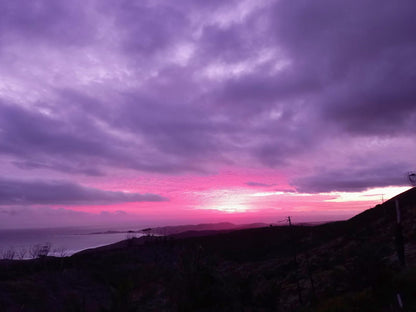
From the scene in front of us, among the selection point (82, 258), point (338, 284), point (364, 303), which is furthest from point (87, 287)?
point (364, 303)

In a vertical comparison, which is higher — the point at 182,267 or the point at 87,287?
the point at 182,267

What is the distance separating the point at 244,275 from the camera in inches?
1190

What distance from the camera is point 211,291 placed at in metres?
13.3

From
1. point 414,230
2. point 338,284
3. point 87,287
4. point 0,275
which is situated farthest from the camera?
point 87,287

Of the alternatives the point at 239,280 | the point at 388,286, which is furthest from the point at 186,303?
the point at 388,286

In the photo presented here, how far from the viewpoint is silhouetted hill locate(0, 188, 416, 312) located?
13.5 m

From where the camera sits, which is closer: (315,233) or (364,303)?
(364,303)

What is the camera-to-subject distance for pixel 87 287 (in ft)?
136

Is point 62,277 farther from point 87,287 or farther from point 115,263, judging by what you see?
point 115,263

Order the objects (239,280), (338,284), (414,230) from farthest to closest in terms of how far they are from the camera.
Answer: (414,230) < (338,284) < (239,280)

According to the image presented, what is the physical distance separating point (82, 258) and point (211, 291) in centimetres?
4681

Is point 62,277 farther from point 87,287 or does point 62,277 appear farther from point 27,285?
point 27,285

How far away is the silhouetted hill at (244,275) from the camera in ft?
44.4

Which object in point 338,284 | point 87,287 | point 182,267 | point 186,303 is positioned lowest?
point 87,287
